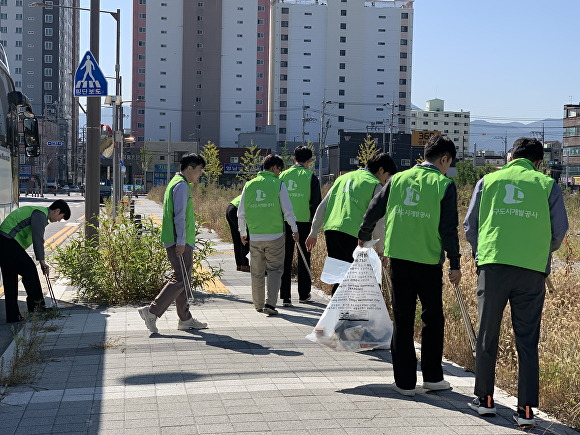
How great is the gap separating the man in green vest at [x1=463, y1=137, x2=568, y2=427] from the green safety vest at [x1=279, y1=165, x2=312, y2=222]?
5.16m

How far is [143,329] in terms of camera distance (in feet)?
27.8

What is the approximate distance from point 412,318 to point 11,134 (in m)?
7.71

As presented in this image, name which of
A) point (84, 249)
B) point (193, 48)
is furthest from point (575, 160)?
point (84, 249)

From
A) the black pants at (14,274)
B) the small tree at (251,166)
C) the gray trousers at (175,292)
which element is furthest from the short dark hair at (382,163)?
the small tree at (251,166)

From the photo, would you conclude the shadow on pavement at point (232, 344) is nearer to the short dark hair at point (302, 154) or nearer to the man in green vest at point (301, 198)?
the man in green vest at point (301, 198)

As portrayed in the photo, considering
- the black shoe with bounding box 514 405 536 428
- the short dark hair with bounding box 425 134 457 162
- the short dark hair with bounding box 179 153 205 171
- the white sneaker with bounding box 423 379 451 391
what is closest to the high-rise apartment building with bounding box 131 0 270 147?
the short dark hair with bounding box 179 153 205 171

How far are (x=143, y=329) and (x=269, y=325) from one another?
4.59ft

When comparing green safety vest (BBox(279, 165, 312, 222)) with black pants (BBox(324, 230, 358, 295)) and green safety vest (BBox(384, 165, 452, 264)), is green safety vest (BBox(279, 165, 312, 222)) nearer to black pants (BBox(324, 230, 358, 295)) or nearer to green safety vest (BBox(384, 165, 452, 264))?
black pants (BBox(324, 230, 358, 295))

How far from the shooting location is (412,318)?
19.3 feet

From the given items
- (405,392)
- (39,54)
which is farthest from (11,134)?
(39,54)

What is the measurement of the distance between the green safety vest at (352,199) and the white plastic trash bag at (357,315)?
170 centimetres

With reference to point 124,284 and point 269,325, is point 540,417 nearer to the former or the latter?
point 269,325

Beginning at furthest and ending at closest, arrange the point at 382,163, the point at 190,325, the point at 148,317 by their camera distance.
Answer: the point at 190,325 < the point at 148,317 < the point at 382,163

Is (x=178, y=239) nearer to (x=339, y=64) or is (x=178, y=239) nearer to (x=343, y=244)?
(x=343, y=244)
